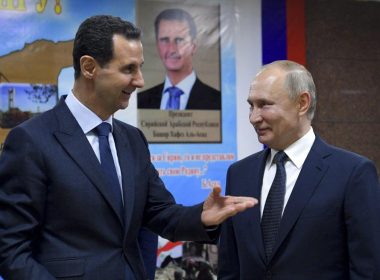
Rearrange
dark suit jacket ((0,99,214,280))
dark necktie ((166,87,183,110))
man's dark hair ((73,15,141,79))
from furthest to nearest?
dark necktie ((166,87,183,110)) < man's dark hair ((73,15,141,79)) < dark suit jacket ((0,99,214,280))

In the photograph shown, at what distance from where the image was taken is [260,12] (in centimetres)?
480

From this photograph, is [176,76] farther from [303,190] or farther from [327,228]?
[327,228]

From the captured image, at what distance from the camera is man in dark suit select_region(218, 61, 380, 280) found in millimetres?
2096

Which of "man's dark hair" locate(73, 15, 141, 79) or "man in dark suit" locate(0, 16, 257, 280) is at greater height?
"man's dark hair" locate(73, 15, 141, 79)

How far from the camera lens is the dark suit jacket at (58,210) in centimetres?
188

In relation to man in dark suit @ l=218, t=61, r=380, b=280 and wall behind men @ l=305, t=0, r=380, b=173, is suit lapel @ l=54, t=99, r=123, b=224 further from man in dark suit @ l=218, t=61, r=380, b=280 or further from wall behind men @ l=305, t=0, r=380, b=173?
→ wall behind men @ l=305, t=0, r=380, b=173

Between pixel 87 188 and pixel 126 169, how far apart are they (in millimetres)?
200

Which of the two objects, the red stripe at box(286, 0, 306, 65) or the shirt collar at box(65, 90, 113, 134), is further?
the red stripe at box(286, 0, 306, 65)

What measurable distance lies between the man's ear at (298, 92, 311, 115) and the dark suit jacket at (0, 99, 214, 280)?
1.96 ft

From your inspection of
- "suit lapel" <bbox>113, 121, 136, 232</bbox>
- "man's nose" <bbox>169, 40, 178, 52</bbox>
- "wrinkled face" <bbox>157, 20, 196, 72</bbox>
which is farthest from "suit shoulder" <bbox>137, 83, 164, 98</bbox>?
"suit lapel" <bbox>113, 121, 136, 232</bbox>

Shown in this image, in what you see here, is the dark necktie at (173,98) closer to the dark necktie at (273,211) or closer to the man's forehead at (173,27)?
the man's forehead at (173,27)

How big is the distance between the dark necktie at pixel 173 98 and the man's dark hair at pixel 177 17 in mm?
421

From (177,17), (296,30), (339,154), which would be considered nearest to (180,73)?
(177,17)

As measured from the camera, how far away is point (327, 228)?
83.3 inches
